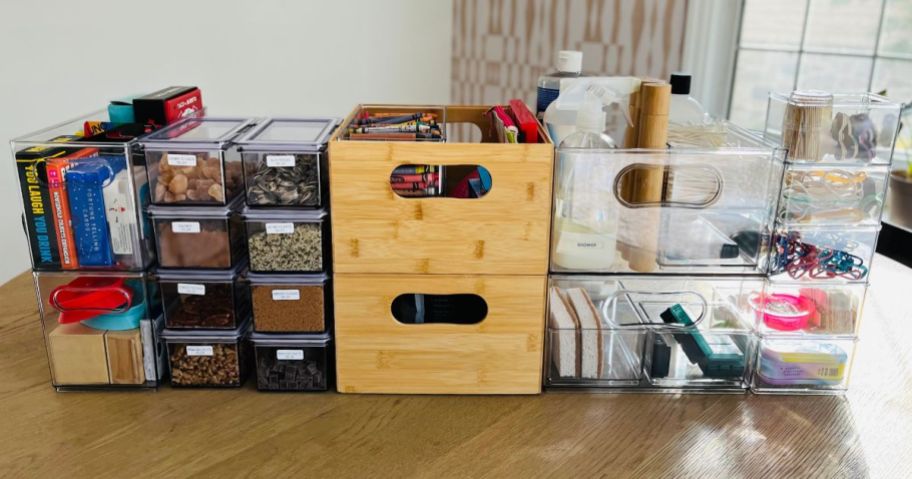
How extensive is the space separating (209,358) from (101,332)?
0.49 feet

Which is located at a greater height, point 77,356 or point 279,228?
point 279,228

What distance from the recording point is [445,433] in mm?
929

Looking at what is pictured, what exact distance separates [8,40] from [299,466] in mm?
1621

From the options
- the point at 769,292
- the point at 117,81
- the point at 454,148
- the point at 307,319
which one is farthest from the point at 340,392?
the point at 117,81

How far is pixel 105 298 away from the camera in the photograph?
0.97 metres

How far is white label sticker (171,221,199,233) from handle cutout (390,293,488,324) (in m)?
0.28

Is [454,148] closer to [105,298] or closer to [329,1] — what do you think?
[105,298]

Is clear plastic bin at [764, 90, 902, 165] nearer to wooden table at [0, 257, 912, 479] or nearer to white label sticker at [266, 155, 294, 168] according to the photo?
wooden table at [0, 257, 912, 479]

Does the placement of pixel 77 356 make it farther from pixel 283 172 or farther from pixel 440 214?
pixel 440 214

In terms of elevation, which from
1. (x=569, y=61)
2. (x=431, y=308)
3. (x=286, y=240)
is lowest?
(x=431, y=308)

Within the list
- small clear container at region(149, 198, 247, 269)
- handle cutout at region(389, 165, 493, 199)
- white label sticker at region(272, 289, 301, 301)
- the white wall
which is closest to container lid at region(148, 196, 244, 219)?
small clear container at region(149, 198, 247, 269)

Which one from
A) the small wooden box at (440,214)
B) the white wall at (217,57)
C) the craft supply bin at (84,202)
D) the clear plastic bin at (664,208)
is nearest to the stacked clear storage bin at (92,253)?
the craft supply bin at (84,202)

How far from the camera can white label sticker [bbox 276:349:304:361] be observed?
1.01m

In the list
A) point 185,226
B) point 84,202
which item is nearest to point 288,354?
point 185,226
